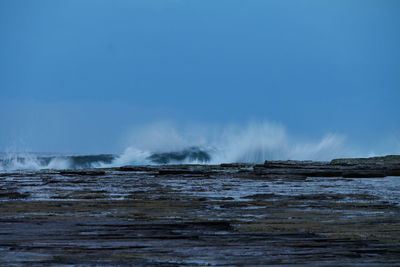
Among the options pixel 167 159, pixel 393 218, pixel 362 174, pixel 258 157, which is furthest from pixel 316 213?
pixel 167 159

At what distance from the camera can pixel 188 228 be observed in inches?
143

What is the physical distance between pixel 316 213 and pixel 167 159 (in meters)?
30.1

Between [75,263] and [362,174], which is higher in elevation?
[362,174]

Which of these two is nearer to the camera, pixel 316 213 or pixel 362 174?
pixel 316 213

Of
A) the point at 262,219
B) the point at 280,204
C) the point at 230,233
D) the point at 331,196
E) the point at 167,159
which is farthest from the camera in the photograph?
the point at 167,159

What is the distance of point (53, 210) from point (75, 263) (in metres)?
2.61

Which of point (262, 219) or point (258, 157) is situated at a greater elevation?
point (258, 157)

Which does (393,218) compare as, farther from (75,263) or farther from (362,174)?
(362,174)

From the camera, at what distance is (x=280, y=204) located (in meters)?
5.54

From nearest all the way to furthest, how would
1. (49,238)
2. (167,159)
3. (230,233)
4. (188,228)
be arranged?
(49,238) → (230,233) → (188,228) → (167,159)

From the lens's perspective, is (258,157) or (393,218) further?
(258,157)

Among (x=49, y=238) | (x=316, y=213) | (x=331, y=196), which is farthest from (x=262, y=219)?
(x=331, y=196)

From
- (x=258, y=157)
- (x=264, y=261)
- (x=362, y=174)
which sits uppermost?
(x=258, y=157)

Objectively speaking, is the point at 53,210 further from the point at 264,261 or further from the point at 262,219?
the point at 264,261
